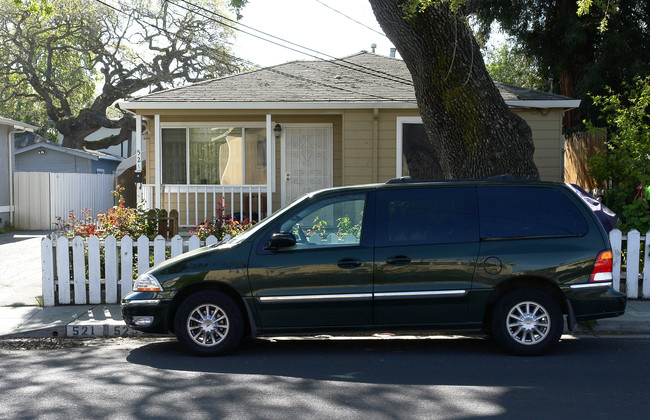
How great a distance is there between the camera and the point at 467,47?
923 cm

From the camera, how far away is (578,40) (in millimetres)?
16875

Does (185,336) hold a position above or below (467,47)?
below

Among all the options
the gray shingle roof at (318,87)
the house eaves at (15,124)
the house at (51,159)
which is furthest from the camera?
the house at (51,159)

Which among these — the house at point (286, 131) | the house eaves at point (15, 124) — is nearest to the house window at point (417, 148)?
the house at point (286, 131)

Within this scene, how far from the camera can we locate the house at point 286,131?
13.8 metres

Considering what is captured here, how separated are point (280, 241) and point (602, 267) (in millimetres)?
3228

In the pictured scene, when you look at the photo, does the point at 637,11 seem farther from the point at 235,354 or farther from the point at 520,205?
the point at 235,354

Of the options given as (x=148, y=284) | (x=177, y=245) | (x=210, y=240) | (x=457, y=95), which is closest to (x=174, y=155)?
(x=177, y=245)

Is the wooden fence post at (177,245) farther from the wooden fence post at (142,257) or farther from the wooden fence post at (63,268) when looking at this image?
the wooden fence post at (63,268)

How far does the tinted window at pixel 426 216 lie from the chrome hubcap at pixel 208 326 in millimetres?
1777

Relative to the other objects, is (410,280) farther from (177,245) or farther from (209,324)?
(177,245)

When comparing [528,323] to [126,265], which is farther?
[126,265]

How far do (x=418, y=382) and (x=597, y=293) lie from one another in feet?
7.27

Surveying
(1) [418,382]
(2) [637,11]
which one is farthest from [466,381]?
→ (2) [637,11]
